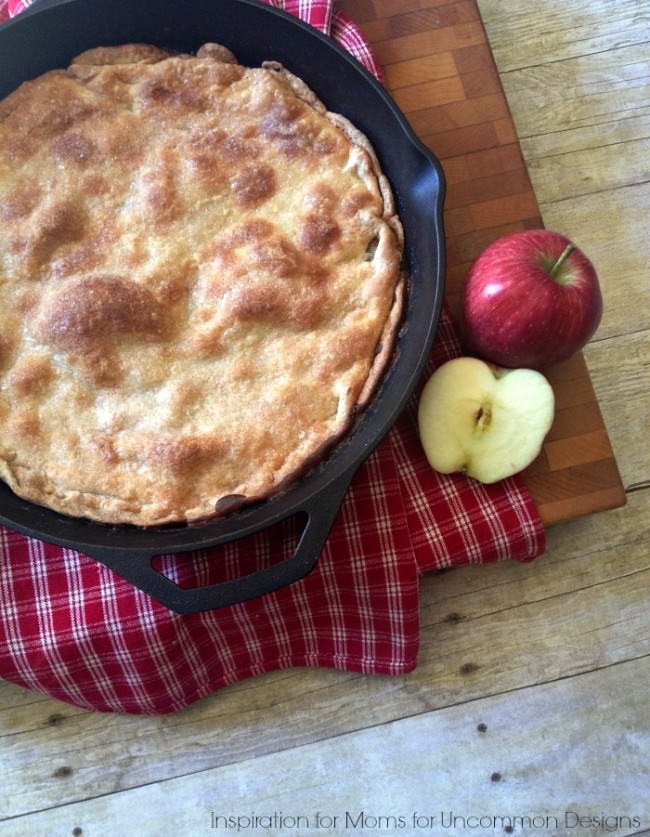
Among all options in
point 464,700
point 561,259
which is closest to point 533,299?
point 561,259

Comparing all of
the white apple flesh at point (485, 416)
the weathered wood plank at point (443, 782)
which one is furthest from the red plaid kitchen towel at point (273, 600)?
the weathered wood plank at point (443, 782)

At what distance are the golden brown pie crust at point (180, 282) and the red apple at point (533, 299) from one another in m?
0.17

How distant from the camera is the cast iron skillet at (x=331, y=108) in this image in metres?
1.20

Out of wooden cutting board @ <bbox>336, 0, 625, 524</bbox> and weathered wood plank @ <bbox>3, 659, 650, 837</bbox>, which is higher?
wooden cutting board @ <bbox>336, 0, 625, 524</bbox>

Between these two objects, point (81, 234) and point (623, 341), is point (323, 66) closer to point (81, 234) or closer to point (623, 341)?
point (81, 234)

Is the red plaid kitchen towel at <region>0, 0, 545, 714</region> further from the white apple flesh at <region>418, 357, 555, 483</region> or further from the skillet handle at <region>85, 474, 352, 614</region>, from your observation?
the skillet handle at <region>85, 474, 352, 614</region>

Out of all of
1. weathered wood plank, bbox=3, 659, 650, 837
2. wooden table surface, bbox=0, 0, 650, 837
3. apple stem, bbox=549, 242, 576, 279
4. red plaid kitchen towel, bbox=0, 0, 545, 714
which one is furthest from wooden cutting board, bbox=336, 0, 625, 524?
weathered wood plank, bbox=3, 659, 650, 837

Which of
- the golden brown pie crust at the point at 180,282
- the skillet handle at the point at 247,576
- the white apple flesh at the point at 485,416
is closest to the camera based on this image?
the skillet handle at the point at 247,576

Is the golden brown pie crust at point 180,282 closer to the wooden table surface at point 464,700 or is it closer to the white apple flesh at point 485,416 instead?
the white apple flesh at point 485,416

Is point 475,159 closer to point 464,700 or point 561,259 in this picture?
point 561,259

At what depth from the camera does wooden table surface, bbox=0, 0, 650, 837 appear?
153cm

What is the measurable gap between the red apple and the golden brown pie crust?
172 millimetres

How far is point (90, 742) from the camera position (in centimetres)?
154

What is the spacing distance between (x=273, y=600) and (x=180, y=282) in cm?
63
